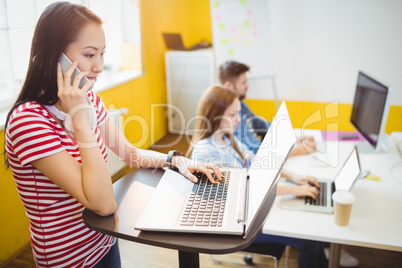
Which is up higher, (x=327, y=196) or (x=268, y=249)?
(x=327, y=196)

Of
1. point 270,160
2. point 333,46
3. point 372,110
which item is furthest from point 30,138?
point 333,46

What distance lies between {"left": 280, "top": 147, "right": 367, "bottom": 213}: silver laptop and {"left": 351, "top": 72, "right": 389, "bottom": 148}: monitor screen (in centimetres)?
43

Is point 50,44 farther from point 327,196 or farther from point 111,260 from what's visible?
point 327,196

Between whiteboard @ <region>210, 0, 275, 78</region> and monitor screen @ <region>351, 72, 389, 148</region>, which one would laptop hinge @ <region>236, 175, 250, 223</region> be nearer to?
monitor screen @ <region>351, 72, 389, 148</region>

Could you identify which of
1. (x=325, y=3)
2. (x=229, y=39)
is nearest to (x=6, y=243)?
(x=229, y=39)

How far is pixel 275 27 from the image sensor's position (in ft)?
12.8

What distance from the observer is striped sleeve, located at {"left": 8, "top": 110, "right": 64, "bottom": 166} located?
861 millimetres

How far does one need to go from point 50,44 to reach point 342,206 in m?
1.13

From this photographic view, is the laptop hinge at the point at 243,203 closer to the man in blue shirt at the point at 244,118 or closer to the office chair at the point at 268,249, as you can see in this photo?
the office chair at the point at 268,249

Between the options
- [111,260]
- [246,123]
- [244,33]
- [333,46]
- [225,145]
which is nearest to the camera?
[111,260]

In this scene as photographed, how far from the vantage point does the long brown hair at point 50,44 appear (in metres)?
0.92

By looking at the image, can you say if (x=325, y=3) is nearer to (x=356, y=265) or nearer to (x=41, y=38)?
(x=356, y=265)

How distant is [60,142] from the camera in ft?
2.95

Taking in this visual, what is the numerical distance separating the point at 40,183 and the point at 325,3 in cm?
350
